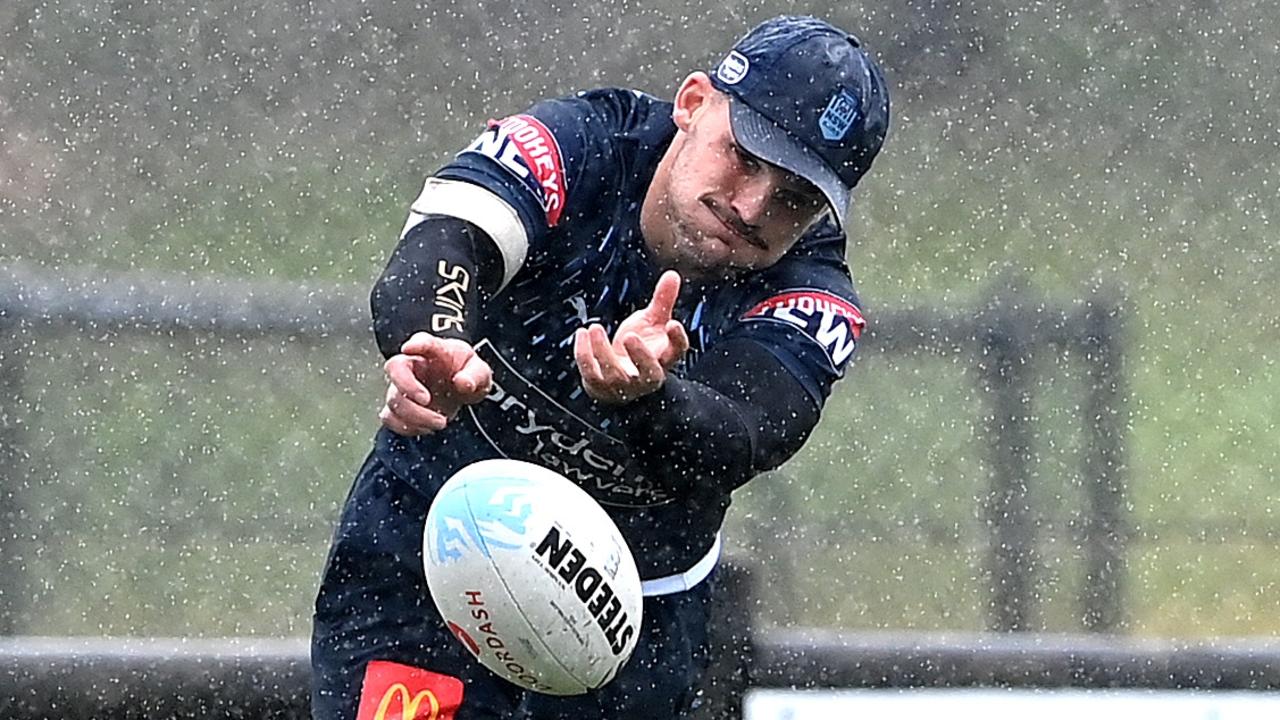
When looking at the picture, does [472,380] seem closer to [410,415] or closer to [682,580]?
[410,415]

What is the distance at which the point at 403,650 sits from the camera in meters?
2.66

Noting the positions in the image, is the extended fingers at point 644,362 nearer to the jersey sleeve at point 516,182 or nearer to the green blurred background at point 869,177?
the jersey sleeve at point 516,182

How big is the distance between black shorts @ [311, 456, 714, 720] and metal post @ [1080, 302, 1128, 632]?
2.95m

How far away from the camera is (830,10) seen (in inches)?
366

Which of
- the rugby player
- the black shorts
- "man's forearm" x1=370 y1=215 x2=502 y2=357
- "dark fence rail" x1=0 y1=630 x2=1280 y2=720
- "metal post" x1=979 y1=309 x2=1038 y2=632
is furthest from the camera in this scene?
"metal post" x1=979 y1=309 x2=1038 y2=632

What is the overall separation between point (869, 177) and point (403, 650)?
23.0ft

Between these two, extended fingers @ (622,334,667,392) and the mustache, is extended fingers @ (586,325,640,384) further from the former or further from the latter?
the mustache

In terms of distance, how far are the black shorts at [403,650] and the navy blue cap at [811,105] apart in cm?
69

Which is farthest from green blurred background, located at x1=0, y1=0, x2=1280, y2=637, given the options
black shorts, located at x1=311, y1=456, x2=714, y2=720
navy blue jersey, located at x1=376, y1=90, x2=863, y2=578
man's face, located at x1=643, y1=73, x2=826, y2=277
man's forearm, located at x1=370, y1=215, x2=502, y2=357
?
man's forearm, located at x1=370, y1=215, x2=502, y2=357

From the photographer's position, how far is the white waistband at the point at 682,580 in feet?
9.20

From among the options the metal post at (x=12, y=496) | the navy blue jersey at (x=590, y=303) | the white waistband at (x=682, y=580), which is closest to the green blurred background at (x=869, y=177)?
the metal post at (x=12, y=496)

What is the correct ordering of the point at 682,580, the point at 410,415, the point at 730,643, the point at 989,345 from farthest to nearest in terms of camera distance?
1. the point at 989,345
2. the point at 730,643
3. the point at 682,580
4. the point at 410,415

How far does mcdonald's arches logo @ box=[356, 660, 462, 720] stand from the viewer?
2.64 m

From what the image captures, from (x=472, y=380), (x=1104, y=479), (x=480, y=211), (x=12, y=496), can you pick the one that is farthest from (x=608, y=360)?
(x=1104, y=479)
